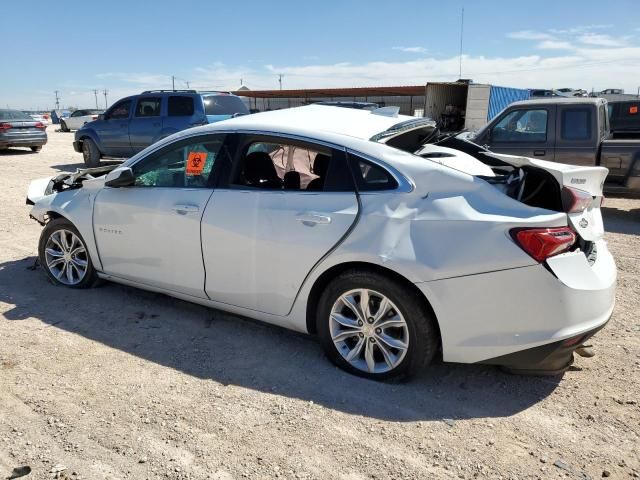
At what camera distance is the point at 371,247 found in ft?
10.0

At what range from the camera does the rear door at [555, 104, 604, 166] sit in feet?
26.7

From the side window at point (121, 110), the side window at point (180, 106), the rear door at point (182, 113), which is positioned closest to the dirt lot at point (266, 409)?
the rear door at point (182, 113)

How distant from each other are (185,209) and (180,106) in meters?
9.28

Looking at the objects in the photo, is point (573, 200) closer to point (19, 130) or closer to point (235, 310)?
point (235, 310)

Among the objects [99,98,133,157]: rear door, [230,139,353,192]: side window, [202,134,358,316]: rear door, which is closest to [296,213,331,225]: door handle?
[202,134,358,316]: rear door

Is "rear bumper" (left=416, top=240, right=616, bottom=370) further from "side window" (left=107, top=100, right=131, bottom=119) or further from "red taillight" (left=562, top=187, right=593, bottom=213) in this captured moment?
"side window" (left=107, top=100, right=131, bottom=119)

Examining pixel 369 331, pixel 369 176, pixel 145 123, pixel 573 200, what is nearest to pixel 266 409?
pixel 369 331

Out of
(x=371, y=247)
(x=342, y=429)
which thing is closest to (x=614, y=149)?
(x=371, y=247)

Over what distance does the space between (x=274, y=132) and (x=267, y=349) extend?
5.03 ft

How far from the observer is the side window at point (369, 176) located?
3.17m

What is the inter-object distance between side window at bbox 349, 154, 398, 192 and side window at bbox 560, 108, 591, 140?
6311 millimetres

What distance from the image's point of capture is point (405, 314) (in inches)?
120

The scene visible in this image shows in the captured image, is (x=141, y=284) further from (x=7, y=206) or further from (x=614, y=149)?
(x=614, y=149)

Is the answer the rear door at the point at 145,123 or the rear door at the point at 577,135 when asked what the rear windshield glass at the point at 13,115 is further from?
the rear door at the point at 577,135
